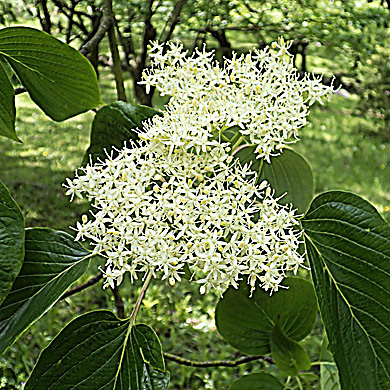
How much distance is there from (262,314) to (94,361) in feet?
1.16

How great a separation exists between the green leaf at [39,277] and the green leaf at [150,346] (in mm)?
102

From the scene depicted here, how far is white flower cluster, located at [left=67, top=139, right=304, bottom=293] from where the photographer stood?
0.51 metres

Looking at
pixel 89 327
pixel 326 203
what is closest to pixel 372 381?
pixel 326 203

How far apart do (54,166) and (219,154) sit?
6.83ft

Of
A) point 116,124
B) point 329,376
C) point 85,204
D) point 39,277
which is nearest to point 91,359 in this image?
point 39,277

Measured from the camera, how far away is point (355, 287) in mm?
609

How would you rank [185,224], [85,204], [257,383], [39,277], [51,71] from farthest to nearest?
[85,204], [257,383], [51,71], [39,277], [185,224]

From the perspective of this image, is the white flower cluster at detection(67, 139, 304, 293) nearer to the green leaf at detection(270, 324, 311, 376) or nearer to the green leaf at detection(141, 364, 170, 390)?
the green leaf at detection(141, 364, 170, 390)

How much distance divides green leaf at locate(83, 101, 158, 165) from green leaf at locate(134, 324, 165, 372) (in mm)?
288

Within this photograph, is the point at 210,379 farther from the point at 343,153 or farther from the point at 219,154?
the point at 343,153

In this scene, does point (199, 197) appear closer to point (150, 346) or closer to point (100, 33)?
point (150, 346)

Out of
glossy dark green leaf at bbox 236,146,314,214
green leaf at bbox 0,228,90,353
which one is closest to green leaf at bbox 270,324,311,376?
glossy dark green leaf at bbox 236,146,314,214

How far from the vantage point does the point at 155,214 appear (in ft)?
1.73

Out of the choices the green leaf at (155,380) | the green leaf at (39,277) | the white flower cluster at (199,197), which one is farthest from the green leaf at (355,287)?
the green leaf at (39,277)
